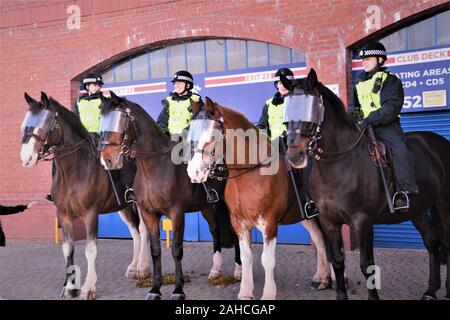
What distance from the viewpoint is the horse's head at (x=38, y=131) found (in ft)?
23.3

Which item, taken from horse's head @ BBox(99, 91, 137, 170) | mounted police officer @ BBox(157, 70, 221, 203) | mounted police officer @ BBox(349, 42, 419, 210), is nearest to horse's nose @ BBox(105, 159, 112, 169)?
horse's head @ BBox(99, 91, 137, 170)

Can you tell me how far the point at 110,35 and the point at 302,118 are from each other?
856cm

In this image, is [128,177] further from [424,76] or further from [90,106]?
[424,76]

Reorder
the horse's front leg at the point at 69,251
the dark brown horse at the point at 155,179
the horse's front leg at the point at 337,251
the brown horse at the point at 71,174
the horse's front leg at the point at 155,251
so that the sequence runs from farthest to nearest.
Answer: the horse's front leg at the point at 69,251
the brown horse at the point at 71,174
the horse's front leg at the point at 155,251
the dark brown horse at the point at 155,179
the horse's front leg at the point at 337,251

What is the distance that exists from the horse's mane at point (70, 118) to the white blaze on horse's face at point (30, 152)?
0.59m

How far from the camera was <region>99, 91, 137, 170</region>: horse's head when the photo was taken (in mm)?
6660

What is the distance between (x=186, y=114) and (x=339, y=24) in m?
4.33

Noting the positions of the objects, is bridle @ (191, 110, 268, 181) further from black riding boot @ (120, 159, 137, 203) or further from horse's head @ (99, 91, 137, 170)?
black riding boot @ (120, 159, 137, 203)

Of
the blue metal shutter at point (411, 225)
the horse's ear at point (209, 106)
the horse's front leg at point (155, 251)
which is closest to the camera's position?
the horse's ear at point (209, 106)

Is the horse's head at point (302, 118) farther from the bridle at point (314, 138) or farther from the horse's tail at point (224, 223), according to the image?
the horse's tail at point (224, 223)

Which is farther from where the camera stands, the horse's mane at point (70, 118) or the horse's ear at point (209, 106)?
the horse's mane at point (70, 118)

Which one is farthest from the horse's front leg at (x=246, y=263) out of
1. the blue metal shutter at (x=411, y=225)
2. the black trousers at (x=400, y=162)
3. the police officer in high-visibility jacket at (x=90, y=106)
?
the blue metal shutter at (x=411, y=225)

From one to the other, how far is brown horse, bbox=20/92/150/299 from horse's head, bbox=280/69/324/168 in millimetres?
3337

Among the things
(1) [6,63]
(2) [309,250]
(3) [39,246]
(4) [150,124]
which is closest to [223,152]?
(4) [150,124]
